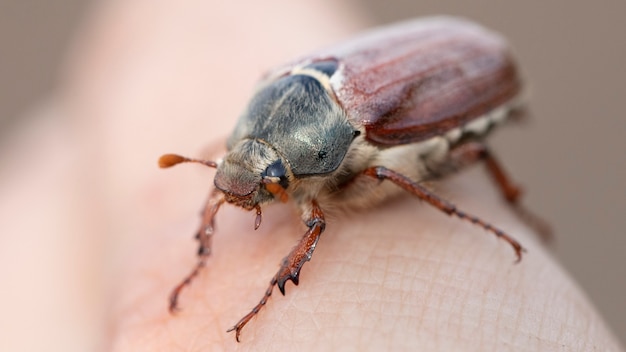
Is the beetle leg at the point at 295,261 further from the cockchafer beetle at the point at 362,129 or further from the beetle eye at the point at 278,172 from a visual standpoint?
the beetle eye at the point at 278,172

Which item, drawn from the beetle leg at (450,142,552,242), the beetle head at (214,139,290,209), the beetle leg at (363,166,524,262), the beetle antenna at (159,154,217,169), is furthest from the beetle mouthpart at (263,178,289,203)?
the beetle leg at (450,142,552,242)

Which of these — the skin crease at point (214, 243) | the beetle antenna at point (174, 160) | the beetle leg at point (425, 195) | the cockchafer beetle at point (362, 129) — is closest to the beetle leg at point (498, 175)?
the cockchafer beetle at point (362, 129)

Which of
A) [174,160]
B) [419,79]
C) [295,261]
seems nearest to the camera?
[295,261]

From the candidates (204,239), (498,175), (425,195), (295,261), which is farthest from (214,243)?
(498,175)

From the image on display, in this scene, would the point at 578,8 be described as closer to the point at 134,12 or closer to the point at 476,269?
the point at 134,12

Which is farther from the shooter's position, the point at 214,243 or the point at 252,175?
the point at 214,243

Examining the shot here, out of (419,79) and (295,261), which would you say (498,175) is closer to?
(419,79)
